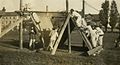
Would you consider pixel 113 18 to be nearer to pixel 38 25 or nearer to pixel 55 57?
pixel 38 25

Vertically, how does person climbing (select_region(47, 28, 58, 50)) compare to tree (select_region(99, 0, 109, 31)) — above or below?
above

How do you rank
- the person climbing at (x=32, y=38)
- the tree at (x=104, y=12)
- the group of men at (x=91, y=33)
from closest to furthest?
the group of men at (x=91, y=33) < the person climbing at (x=32, y=38) < the tree at (x=104, y=12)

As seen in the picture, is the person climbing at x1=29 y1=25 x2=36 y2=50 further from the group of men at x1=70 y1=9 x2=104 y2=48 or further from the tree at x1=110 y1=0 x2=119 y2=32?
the tree at x1=110 y1=0 x2=119 y2=32

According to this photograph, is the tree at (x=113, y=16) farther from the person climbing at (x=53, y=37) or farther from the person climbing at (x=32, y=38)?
the person climbing at (x=53, y=37)

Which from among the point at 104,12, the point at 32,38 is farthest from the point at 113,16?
the point at 32,38

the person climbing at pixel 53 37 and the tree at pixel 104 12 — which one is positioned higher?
the person climbing at pixel 53 37

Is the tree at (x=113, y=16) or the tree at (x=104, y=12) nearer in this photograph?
the tree at (x=113, y=16)

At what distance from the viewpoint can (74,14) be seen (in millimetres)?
15969

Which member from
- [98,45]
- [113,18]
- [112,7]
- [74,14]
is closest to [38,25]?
[74,14]

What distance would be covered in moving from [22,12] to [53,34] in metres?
2.54

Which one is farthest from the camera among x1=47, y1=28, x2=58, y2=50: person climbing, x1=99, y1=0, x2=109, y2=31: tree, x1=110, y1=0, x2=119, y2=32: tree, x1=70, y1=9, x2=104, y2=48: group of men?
x1=99, y1=0, x2=109, y2=31: tree

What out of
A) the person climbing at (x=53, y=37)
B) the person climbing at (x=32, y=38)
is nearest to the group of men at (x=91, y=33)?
the person climbing at (x=53, y=37)

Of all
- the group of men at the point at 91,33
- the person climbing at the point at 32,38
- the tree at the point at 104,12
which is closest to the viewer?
the group of men at the point at 91,33

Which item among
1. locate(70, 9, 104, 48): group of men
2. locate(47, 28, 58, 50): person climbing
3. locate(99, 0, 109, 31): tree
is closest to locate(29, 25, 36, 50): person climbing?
locate(47, 28, 58, 50): person climbing
